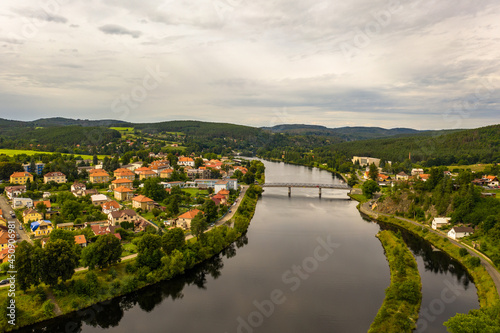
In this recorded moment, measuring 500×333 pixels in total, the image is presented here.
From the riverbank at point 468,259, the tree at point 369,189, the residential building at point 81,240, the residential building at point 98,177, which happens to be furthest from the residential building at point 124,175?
the riverbank at point 468,259

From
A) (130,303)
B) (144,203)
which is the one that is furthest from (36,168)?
(130,303)

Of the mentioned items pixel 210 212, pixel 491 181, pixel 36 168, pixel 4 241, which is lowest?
pixel 4 241

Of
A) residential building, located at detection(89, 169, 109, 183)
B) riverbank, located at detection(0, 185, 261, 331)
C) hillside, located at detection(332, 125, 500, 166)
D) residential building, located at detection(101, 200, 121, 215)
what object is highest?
hillside, located at detection(332, 125, 500, 166)

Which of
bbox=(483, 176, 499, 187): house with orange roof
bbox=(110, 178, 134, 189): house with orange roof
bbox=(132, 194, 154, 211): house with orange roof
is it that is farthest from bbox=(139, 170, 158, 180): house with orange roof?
bbox=(483, 176, 499, 187): house with orange roof

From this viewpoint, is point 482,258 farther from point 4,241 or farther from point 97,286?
point 4,241

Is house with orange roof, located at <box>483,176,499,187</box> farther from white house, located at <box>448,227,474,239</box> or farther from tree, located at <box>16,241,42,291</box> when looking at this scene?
tree, located at <box>16,241,42,291</box>
